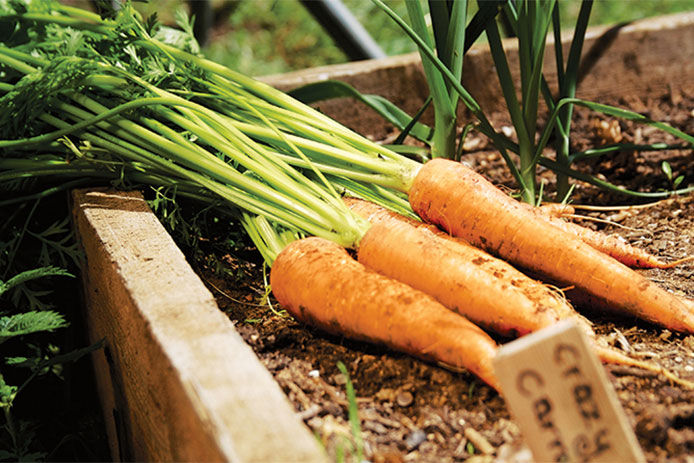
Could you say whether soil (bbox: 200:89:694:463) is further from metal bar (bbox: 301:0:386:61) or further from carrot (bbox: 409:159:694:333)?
metal bar (bbox: 301:0:386:61)

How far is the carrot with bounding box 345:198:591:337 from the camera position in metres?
1.16

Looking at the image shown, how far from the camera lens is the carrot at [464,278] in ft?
3.80

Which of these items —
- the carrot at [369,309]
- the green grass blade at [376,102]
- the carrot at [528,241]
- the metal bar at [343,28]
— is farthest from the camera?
the metal bar at [343,28]

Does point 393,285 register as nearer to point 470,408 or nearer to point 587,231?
point 470,408

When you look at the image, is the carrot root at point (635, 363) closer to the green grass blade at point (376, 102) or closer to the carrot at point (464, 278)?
the carrot at point (464, 278)

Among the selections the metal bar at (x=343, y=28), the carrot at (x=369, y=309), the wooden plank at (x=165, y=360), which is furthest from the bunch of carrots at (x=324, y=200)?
the metal bar at (x=343, y=28)

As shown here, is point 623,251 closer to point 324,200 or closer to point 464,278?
point 464,278

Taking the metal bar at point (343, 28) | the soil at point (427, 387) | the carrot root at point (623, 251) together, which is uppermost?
the metal bar at point (343, 28)

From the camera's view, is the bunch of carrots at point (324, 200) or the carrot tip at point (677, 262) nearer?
the bunch of carrots at point (324, 200)

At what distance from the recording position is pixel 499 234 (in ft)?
4.41

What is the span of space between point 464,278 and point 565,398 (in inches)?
17.9

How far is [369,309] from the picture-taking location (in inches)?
44.8

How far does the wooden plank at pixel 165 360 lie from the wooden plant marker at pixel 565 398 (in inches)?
9.7

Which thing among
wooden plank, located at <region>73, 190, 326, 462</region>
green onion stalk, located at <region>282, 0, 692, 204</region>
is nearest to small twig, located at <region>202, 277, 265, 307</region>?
wooden plank, located at <region>73, 190, 326, 462</region>
